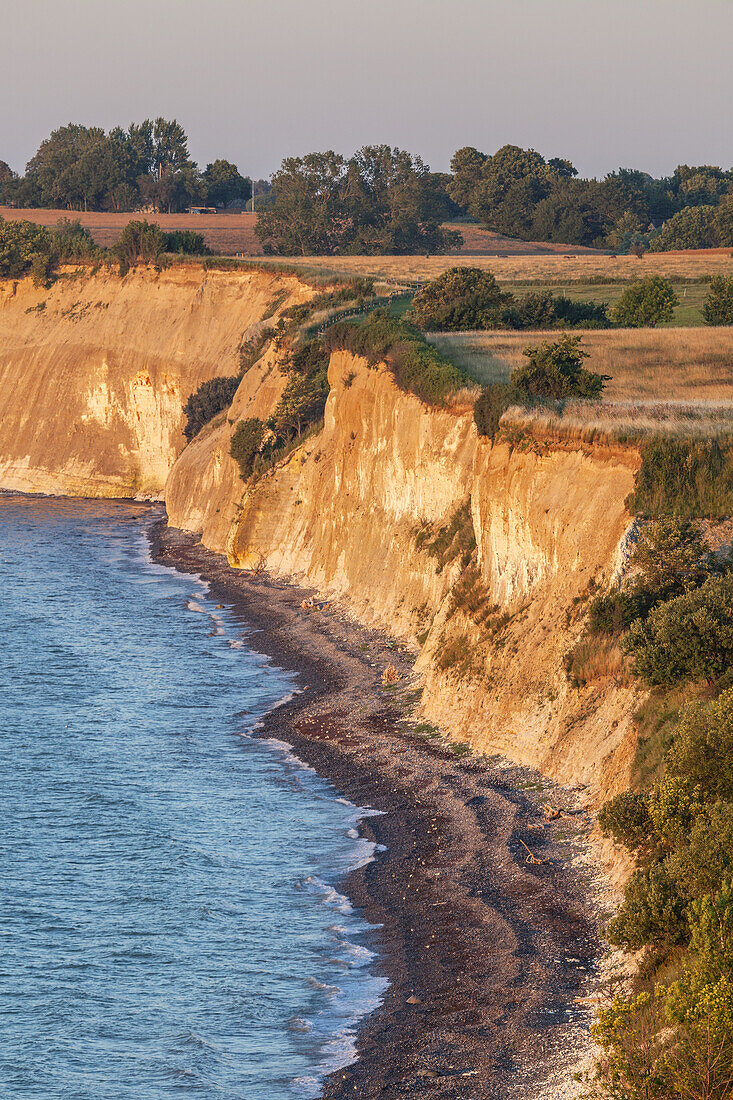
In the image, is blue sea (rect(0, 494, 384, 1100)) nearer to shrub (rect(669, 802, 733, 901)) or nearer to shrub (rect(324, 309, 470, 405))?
shrub (rect(669, 802, 733, 901))

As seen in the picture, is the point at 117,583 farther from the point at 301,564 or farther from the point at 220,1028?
the point at 220,1028

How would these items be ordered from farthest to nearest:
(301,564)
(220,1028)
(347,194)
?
(347,194), (301,564), (220,1028)

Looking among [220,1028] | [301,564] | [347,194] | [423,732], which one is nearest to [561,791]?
[423,732]

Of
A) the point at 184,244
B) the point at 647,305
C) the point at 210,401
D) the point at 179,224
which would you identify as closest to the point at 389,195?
the point at 179,224

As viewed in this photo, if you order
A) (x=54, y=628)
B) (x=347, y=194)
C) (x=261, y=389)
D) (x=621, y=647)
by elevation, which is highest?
(x=347, y=194)

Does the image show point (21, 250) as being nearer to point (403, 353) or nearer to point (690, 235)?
point (690, 235)

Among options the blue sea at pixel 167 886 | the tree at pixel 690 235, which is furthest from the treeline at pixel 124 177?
the blue sea at pixel 167 886
